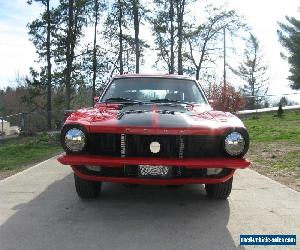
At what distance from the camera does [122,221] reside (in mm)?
4371

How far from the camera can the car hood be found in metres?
4.46

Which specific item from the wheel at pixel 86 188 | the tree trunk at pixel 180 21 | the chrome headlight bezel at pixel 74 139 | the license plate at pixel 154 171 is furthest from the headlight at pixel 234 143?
the tree trunk at pixel 180 21

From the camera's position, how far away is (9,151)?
11438 millimetres

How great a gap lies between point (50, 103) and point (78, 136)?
24596mm

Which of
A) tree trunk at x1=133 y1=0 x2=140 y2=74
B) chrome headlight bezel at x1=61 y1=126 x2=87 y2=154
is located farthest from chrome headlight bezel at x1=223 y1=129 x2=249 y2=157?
tree trunk at x1=133 y1=0 x2=140 y2=74

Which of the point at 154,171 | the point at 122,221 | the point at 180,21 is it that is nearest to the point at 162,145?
the point at 154,171

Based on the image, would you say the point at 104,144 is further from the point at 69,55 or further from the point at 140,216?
the point at 69,55

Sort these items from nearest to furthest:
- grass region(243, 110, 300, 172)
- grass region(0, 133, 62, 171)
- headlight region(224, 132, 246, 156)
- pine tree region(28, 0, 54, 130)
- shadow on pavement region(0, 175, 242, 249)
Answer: shadow on pavement region(0, 175, 242, 249) → headlight region(224, 132, 246, 156) → grass region(243, 110, 300, 172) → grass region(0, 133, 62, 171) → pine tree region(28, 0, 54, 130)

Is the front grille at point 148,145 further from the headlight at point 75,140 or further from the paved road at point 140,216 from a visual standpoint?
the paved road at point 140,216

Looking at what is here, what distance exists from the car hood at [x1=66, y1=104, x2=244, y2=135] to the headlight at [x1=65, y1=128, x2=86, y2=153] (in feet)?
0.33

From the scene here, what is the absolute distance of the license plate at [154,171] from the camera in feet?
14.4

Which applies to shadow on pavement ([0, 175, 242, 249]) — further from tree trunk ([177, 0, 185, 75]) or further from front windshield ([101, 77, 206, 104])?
tree trunk ([177, 0, 185, 75])

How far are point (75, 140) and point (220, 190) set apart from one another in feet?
5.97

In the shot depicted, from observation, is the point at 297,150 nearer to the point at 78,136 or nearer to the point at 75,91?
the point at 78,136
